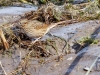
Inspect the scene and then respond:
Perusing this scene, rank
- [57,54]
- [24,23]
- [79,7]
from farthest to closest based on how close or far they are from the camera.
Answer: [79,7] < [24,23] < [57,54]

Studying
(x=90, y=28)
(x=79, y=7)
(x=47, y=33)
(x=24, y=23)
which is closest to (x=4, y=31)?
(x=24, y=23)

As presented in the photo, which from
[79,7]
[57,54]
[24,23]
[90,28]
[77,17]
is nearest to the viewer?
[57,54]

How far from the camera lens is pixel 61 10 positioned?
599 centimetres

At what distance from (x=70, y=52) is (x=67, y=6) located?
186 centimetres

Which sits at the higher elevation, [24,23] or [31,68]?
[24,23]

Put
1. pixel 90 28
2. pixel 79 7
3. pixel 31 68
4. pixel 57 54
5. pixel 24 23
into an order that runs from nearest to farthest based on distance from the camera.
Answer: pixel 31 68
pixel 57 54
pixel 24 23
pixel 90 28
pixel 79 7

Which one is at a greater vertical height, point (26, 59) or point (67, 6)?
point (67, 6)

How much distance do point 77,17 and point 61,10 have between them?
348 mm

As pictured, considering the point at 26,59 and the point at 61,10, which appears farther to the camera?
the point at 61,10

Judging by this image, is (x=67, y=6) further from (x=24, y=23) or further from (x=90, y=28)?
(x=24, y=23)

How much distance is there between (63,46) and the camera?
15.0ft

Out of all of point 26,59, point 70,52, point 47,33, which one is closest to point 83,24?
point 47,33

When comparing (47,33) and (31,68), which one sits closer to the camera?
(31,68)

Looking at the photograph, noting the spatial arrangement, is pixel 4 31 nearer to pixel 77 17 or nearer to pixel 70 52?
pixel 70 52
